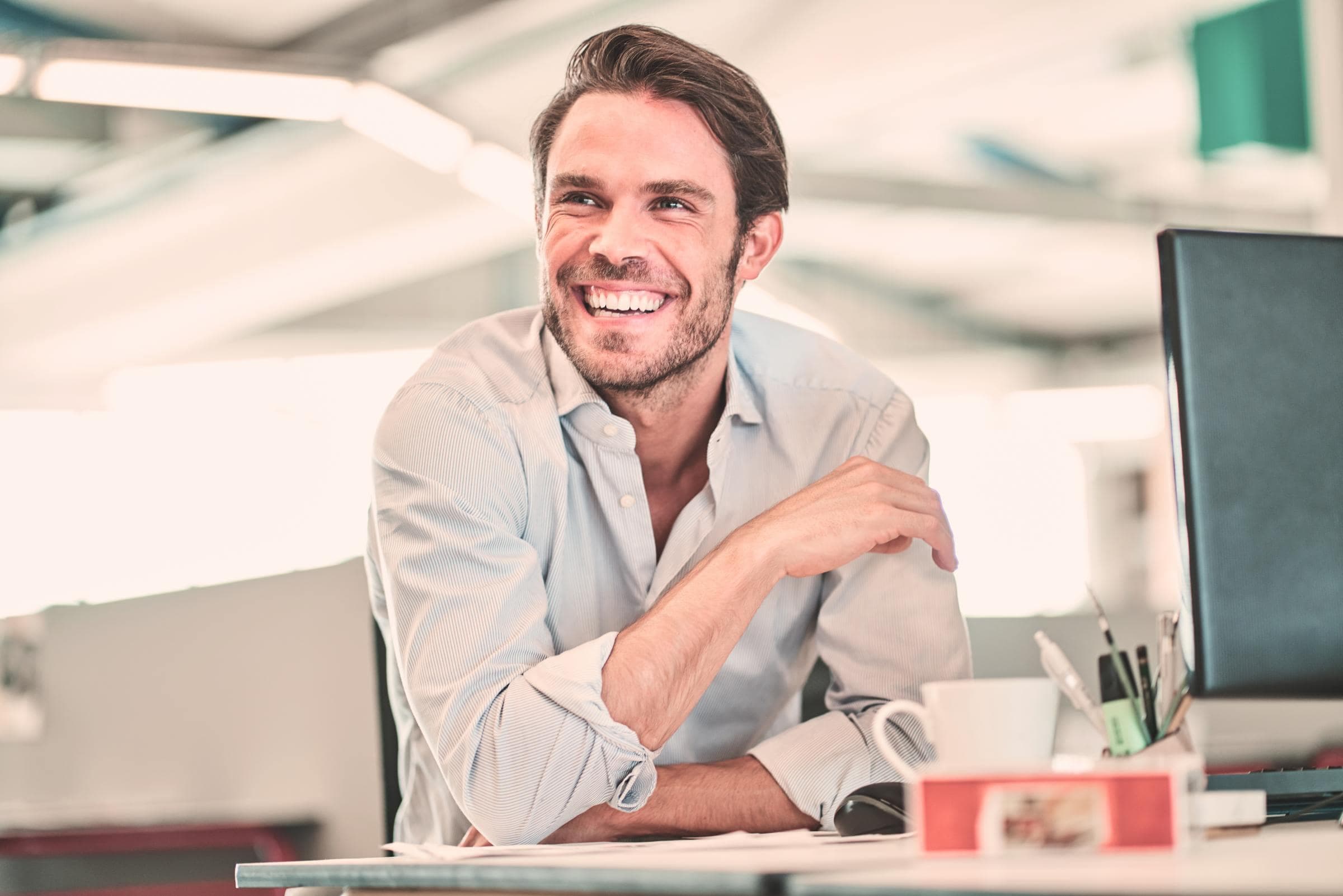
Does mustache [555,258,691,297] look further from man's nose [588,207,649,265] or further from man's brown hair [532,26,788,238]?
man's brown hair [532,26,788,238]

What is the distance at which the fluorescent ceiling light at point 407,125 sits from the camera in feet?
19.2

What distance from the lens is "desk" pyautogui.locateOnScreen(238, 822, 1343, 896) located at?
61 cm

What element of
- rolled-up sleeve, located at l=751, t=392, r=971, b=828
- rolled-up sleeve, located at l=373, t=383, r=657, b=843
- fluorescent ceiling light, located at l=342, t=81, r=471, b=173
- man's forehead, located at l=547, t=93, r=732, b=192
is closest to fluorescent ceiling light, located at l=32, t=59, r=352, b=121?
fluorescent ceiling light, located at l=342, t=81, r=471, b=173

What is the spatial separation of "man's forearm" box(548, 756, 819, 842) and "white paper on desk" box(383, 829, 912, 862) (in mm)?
152

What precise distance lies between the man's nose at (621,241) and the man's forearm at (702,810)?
23.3 inches

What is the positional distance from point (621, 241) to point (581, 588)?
40 centimetres

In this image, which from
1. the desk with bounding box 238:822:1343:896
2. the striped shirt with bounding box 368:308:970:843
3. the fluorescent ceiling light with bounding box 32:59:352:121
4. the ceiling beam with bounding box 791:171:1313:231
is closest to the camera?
the desk with bounding box 238:822:1343:896

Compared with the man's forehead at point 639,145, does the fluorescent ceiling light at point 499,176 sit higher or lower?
higher

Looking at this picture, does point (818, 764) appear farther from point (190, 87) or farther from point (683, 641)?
point (190, 87)

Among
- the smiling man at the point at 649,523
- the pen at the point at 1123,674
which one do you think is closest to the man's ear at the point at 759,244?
the smiling man at the point at 649,523

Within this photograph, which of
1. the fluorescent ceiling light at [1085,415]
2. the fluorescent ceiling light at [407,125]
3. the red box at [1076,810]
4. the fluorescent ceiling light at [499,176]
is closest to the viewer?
the red box at [1076,810]

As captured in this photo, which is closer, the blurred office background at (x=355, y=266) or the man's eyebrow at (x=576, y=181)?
the man's eyebrow at (x=576, y=181)

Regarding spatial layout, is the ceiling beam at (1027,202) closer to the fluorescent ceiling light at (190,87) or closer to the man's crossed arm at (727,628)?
the fluorescent ceiling light at (190,87)

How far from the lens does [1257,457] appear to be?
3.34ft
